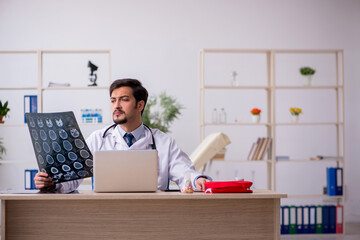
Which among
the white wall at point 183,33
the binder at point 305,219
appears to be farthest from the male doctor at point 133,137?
the white wall at point 183,33

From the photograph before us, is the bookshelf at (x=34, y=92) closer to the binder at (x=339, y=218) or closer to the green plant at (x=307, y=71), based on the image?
the green plant at (x=307, y=71)

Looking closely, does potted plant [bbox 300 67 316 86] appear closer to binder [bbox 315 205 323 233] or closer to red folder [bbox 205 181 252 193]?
binder [bbox 315 205 323 233]

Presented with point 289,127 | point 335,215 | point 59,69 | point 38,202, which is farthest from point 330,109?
point 38,202

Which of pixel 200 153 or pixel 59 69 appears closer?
pixel 200 153

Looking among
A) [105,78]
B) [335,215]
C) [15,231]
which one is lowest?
[335,215]

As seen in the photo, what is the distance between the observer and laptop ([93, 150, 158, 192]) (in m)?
2.26

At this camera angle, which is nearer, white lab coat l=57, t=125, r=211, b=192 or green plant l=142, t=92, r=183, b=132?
white lab coat l=57, t=125, r=211, b=192

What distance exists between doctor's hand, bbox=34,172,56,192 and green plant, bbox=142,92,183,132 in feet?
11.3

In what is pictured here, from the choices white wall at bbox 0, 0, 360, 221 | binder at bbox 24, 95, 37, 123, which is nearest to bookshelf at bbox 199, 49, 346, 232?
white wall at bbox 0, 0, 360, 221

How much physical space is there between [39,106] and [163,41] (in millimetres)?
1907

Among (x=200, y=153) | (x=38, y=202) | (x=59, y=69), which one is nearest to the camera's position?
(x=38, y=202)

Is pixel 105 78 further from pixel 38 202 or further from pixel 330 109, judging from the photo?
pixel 38 202

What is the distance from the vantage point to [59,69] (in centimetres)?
639

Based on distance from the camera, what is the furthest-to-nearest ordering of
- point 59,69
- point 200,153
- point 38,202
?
1. point 59,69
2. point 200,153
3. point 38,202
